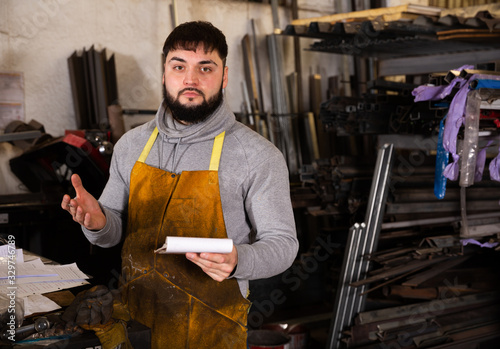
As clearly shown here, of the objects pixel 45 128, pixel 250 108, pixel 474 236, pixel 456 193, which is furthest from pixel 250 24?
pixel 474 236

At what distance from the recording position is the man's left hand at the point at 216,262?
1.66 metres

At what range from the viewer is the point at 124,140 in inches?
98.0

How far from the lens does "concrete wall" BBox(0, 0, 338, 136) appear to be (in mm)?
4734

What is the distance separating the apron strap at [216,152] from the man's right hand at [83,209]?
46 cm

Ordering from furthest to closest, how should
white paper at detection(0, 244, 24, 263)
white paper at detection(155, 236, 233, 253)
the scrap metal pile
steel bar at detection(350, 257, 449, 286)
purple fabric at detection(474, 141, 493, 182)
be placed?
the scrap metal pile
steel bar at detection(350, 257, 449, 286)
purple fabric at detection(474, 141, 493, 182)
white paper at detection(0, 244, 24, 263)
white paper at detection(155, 236, 233, 253)

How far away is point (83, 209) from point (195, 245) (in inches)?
27.0

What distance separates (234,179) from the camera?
2225 mm

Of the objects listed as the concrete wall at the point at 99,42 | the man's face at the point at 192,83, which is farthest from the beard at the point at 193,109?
the concrete wall at the point at 99,42

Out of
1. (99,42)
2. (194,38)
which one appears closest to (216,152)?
(194,38)

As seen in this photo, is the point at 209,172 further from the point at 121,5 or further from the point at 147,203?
the point at 121,5

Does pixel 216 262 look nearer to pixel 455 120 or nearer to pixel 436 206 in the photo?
pixel 455 120

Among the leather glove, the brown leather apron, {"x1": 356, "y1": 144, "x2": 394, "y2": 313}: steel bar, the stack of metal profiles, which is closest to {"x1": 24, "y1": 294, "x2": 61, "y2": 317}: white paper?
the leather glove

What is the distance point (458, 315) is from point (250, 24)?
142 inches

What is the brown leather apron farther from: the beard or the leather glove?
the leather glove
